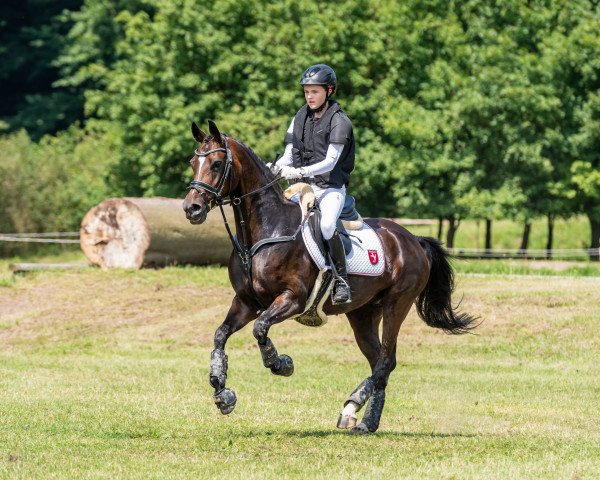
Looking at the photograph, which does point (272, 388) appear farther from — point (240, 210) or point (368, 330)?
point (240, 210)

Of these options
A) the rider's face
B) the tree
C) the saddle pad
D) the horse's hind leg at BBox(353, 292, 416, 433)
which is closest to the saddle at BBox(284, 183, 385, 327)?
the saddle pad

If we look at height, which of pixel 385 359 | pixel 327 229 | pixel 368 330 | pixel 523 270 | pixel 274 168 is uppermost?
pixel 274 168

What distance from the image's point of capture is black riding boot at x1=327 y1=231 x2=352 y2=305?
1245 centimetres

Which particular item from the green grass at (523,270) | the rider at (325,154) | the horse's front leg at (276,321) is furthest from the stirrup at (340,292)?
the green grass at (523,270)

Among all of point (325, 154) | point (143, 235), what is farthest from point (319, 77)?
point (143, 235)

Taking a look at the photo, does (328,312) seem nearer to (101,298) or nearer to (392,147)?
(101,298)

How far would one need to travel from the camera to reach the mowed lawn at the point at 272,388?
10281 millimetres

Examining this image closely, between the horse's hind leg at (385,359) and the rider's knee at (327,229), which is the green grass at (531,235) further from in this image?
the rider's knee at (327,229)

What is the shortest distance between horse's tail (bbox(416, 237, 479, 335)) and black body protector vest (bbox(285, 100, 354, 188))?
2422 millimetres

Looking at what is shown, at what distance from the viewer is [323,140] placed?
40.6ft

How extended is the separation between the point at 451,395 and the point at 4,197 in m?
32.4

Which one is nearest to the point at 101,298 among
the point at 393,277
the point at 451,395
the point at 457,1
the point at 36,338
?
the point at 36,338

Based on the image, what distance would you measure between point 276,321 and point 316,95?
240 centimetres

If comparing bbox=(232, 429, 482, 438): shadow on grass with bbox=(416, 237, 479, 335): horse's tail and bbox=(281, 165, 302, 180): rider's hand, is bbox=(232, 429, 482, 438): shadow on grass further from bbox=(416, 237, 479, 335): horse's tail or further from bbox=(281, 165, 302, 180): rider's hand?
bbox=(281, 165, 302, 180): rider's hand
